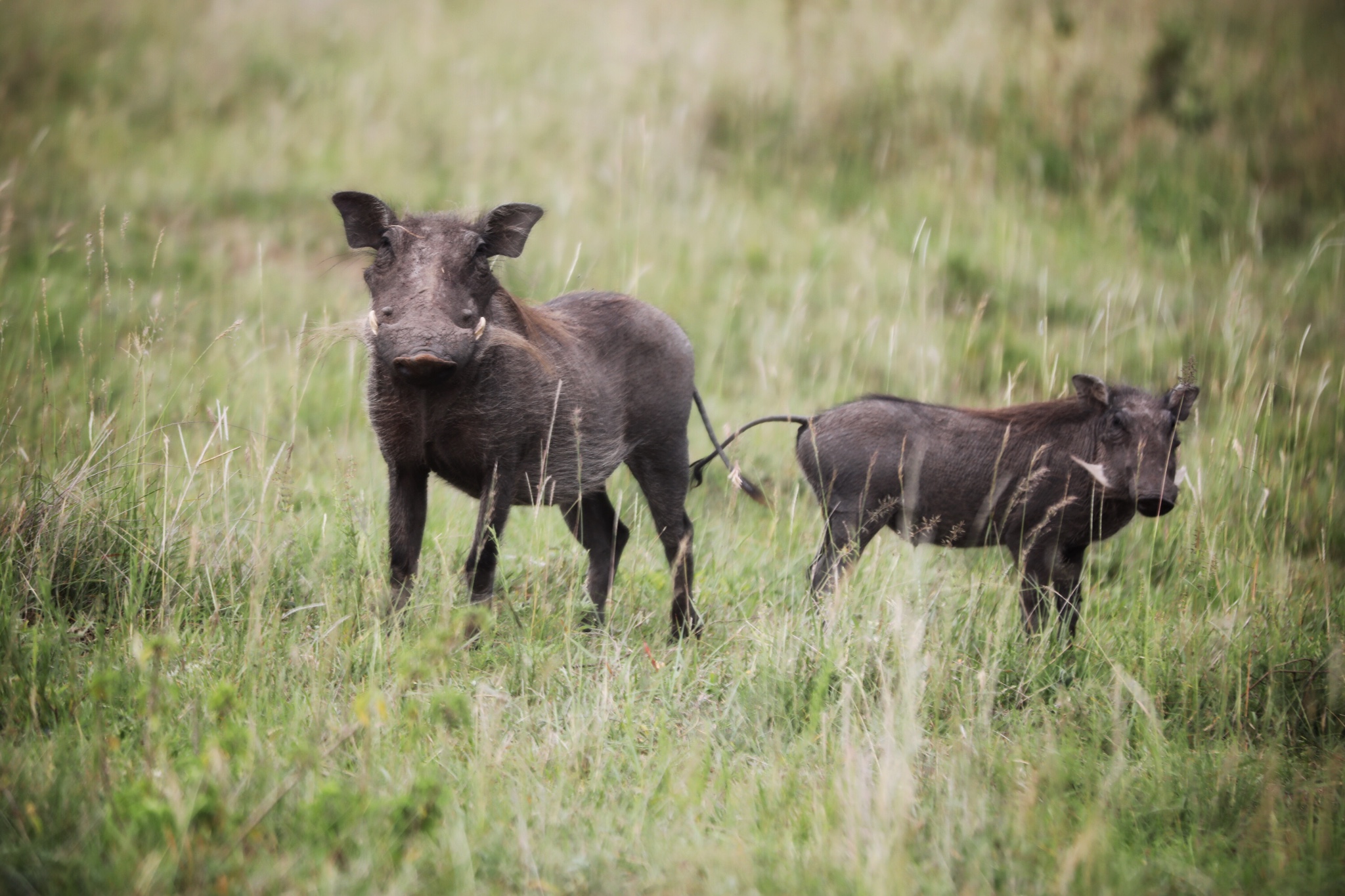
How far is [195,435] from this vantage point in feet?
17.2

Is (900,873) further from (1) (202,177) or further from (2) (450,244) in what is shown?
(1) (202,177)

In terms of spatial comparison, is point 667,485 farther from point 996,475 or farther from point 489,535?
point 996,475

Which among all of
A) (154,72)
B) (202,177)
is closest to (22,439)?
(202,177)

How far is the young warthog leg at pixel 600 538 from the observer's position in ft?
13.2

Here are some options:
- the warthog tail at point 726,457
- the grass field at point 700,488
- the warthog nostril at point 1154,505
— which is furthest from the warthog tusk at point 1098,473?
the warthog tail at point 726,457

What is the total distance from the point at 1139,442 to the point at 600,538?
199 cm

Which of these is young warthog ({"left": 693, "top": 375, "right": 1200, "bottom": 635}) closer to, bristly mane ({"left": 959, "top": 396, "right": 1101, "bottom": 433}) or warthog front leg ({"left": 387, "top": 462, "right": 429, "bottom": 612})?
bristly mane ({"left": 959, "top": 396, "right": 1101, "bottom": 433})

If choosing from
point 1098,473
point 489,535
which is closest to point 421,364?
point 489,535

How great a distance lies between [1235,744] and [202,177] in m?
7.79

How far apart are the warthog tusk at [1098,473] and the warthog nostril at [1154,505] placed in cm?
12

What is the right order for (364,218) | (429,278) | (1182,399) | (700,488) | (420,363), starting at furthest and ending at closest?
1. (700,488)
2. (1182,399)
3. (364,218)
4. (429,278)
5. (420,363)

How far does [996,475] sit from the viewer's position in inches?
155

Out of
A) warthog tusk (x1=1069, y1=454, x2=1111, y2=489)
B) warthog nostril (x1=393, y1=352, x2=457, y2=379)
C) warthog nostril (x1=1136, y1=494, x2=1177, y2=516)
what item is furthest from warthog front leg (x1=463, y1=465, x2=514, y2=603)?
warthog nostril (x1=1136, y1=494, x2=1177, y2=516)

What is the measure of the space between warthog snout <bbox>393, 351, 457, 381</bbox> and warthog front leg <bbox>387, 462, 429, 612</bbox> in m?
0.51
